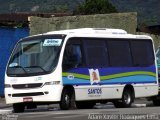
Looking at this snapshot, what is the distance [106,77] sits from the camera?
2369 centimetres

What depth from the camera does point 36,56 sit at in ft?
73.6

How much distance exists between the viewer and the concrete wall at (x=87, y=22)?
33812 millimetres

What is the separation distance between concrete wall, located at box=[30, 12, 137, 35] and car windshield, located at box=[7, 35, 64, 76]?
11.1 m

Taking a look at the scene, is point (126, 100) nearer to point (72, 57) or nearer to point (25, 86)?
point (72, 57)

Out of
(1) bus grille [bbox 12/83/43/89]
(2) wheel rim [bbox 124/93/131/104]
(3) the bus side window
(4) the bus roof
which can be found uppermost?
(4) the bus roof

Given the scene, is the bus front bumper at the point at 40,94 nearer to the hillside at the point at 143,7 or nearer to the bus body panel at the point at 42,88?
the bus body panel at the point at 42,88

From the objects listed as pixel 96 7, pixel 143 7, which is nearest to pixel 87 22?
pixel 96 7

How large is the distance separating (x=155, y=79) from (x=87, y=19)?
9.13 m

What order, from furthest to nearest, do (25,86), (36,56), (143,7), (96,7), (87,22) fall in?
1. (143,7)
2. (96,7)
3. (87,22)
4. (36,56)
5. (25,86)

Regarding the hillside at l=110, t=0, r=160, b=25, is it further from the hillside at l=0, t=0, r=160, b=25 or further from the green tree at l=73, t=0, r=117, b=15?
the green tree at l=73, t=0, r=117, b=15

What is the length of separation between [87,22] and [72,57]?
1175cm

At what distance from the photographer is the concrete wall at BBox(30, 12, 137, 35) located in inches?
1331

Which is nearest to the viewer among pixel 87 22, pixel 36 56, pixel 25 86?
pixel 25 86

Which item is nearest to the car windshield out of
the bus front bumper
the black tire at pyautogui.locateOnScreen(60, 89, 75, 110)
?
the bus front bumper
